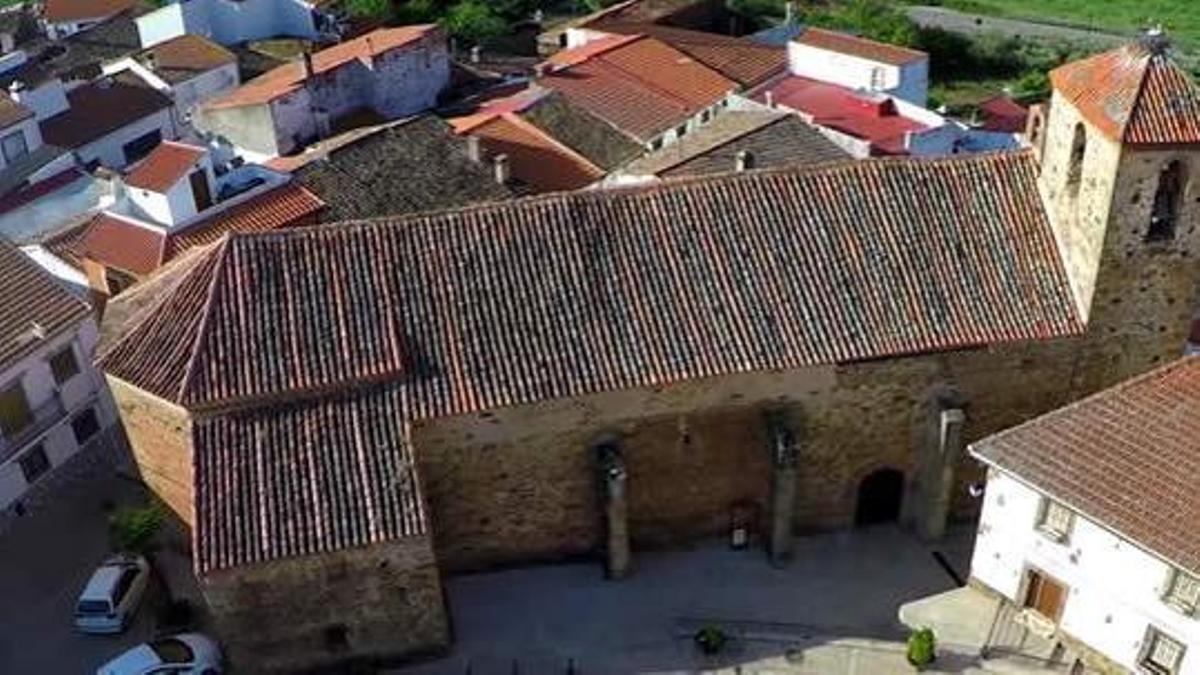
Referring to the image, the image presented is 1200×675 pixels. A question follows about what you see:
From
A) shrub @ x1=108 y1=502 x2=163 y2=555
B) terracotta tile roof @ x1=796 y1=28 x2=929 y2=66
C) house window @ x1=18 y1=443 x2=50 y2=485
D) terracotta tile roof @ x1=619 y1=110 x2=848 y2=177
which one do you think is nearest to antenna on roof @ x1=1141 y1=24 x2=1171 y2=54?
terracotta tile roof @ x1=619 y1=110 x2=848 y2=177

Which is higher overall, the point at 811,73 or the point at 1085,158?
the point at 1085,158

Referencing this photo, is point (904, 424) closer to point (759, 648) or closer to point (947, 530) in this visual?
point (947, 530)

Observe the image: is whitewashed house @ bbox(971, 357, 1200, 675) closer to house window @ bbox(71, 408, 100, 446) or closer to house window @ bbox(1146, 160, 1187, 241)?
house window @ bbox(1146, 160, 1187, 241)

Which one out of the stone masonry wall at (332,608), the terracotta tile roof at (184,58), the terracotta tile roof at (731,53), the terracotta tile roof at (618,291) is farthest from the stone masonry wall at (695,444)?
the terracotta tile roof at (184,58)

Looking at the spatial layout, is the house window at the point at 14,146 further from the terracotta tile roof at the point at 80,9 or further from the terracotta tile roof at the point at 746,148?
the terracotta tile roof at the point at 80,9

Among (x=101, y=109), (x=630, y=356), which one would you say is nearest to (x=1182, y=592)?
(x=630, y=356)

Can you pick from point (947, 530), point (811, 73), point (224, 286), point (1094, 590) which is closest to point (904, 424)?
point (947, 530)
